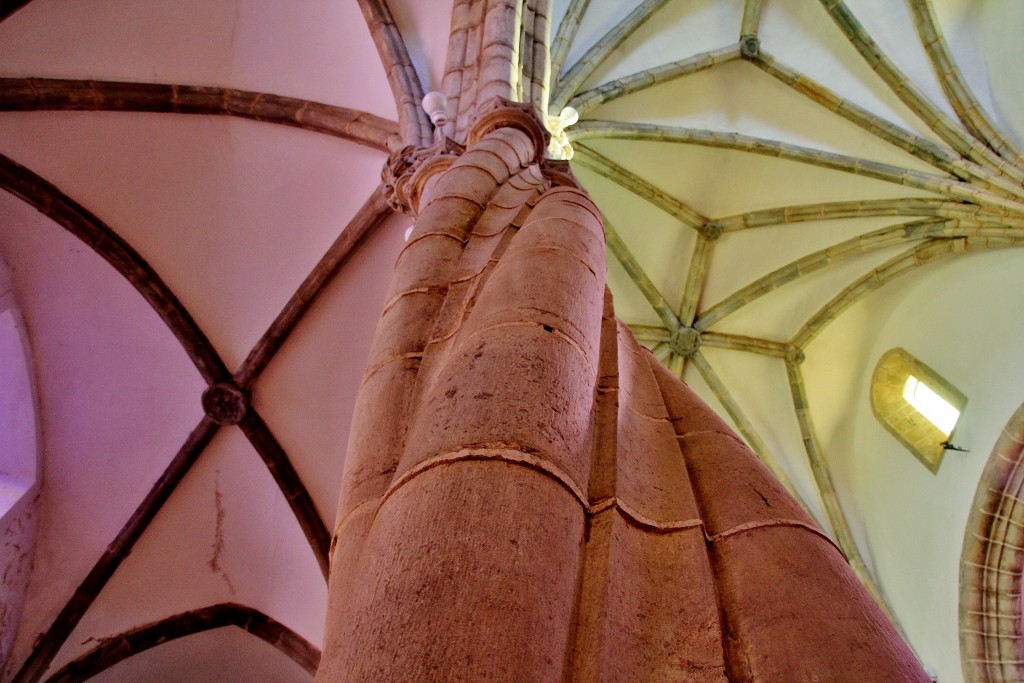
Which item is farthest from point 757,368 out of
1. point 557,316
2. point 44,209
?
point 557,316

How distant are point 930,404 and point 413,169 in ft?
25.8

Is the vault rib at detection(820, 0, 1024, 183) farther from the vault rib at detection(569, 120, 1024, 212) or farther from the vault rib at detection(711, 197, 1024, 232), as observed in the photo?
the vault rib at detection(711, 197, 1024, 232)

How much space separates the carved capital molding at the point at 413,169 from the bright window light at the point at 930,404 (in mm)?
7473

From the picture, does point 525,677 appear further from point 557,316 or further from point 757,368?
point 757,368

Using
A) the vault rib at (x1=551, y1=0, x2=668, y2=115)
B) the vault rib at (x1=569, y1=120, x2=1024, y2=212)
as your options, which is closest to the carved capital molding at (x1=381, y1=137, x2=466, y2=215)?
the vault rib at (x1=551, y1=0, x2=668, y2=115)

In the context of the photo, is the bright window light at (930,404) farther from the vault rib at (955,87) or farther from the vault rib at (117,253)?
the vault rib at (117,253)

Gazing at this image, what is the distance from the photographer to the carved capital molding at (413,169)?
478cm

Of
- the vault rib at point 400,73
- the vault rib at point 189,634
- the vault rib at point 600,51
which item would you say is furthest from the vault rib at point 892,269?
the vault rib at point 189,634

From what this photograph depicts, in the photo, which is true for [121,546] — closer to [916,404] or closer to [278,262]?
[278,262]

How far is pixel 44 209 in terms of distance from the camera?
743cm

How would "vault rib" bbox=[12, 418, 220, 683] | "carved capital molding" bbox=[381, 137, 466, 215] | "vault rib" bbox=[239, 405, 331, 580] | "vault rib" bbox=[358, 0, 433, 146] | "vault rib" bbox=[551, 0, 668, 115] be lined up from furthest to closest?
"vault rib" bbox=[551, 0, 668, 115] → "vault rib" bbox=[239, 405, 331, 580] → "vault rib" bbox=[12, 418, 220, 683] → "vault rib" bbox=[358, 0, 433, 146] → "carved capital molding" bbox=[381, 137, 466, 215]

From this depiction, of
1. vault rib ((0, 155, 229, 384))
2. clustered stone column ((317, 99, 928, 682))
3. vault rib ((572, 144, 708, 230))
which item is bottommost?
clustered stone column ((317, 99, 928, 682))

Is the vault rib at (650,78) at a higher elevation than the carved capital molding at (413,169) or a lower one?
higher

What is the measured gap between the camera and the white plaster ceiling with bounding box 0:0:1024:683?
287 inches
